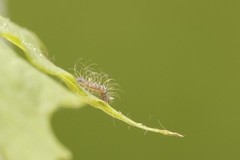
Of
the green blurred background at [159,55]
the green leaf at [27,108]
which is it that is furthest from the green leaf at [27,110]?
the green blurred background at [159,55]

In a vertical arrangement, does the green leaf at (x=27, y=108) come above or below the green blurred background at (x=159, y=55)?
below

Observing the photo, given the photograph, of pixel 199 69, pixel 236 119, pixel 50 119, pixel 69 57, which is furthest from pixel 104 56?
pixel 50 119

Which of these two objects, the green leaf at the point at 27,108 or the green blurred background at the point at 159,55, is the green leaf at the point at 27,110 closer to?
the green leaf at the point at 27,108

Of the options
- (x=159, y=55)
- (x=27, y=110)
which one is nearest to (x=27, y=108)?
(x=27, y=110)

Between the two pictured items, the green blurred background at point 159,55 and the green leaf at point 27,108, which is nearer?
the green leaf at point 27,108

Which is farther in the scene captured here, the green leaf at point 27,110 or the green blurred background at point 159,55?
the green blurred background at point 159,55

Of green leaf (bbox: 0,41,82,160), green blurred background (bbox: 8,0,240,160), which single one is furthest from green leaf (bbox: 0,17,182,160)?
green blurred background (bbox: 8,0,240,160)

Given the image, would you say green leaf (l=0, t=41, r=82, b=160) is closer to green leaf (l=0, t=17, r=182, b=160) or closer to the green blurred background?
green leaf (l=0, t=17, r=182, b=160)

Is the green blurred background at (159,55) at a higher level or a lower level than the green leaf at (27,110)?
higher

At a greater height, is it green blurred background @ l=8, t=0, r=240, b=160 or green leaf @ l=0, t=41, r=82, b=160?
green blurred background @ l=8, t=0, r=240, b=160
